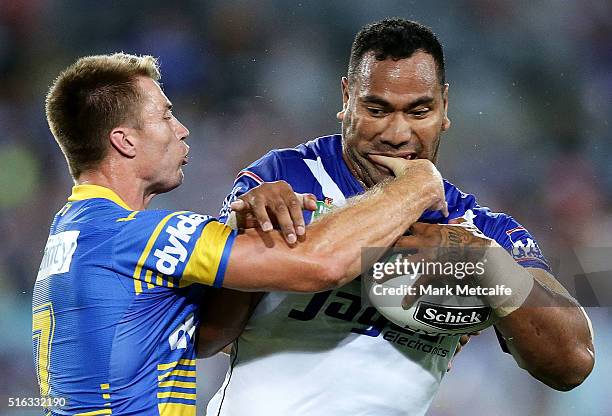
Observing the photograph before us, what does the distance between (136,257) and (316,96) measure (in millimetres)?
4045

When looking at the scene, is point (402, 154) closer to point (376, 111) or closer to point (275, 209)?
point (376, 111)

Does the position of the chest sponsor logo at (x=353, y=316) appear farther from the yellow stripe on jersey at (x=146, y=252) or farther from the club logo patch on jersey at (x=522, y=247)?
the yellow stripe on jersey at (x=146, y=252)

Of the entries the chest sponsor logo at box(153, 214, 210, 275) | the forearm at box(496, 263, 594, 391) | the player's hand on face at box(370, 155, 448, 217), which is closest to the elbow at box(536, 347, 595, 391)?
the forearm at box(496, 263, 594, 391)

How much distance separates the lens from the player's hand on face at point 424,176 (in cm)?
265

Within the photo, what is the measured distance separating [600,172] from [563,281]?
1761mm

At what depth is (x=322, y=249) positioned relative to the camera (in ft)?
8.07

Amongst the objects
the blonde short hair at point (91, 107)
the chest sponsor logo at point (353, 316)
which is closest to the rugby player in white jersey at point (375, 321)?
the chest sponsor logo at point (353, 316)

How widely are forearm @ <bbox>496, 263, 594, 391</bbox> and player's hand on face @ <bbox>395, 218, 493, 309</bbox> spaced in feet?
0.48

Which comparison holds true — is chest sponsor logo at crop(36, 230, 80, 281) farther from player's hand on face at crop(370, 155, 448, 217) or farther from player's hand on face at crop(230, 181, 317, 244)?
player's hand on face at crop(370, 155, 448, 217)

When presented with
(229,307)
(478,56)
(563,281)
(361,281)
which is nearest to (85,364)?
(229,307)

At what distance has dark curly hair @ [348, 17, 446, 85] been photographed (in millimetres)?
2998

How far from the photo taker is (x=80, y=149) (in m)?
2.88

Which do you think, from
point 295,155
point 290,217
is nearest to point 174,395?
point 290,217

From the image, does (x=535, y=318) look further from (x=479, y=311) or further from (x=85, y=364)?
(x=85, y=364)
